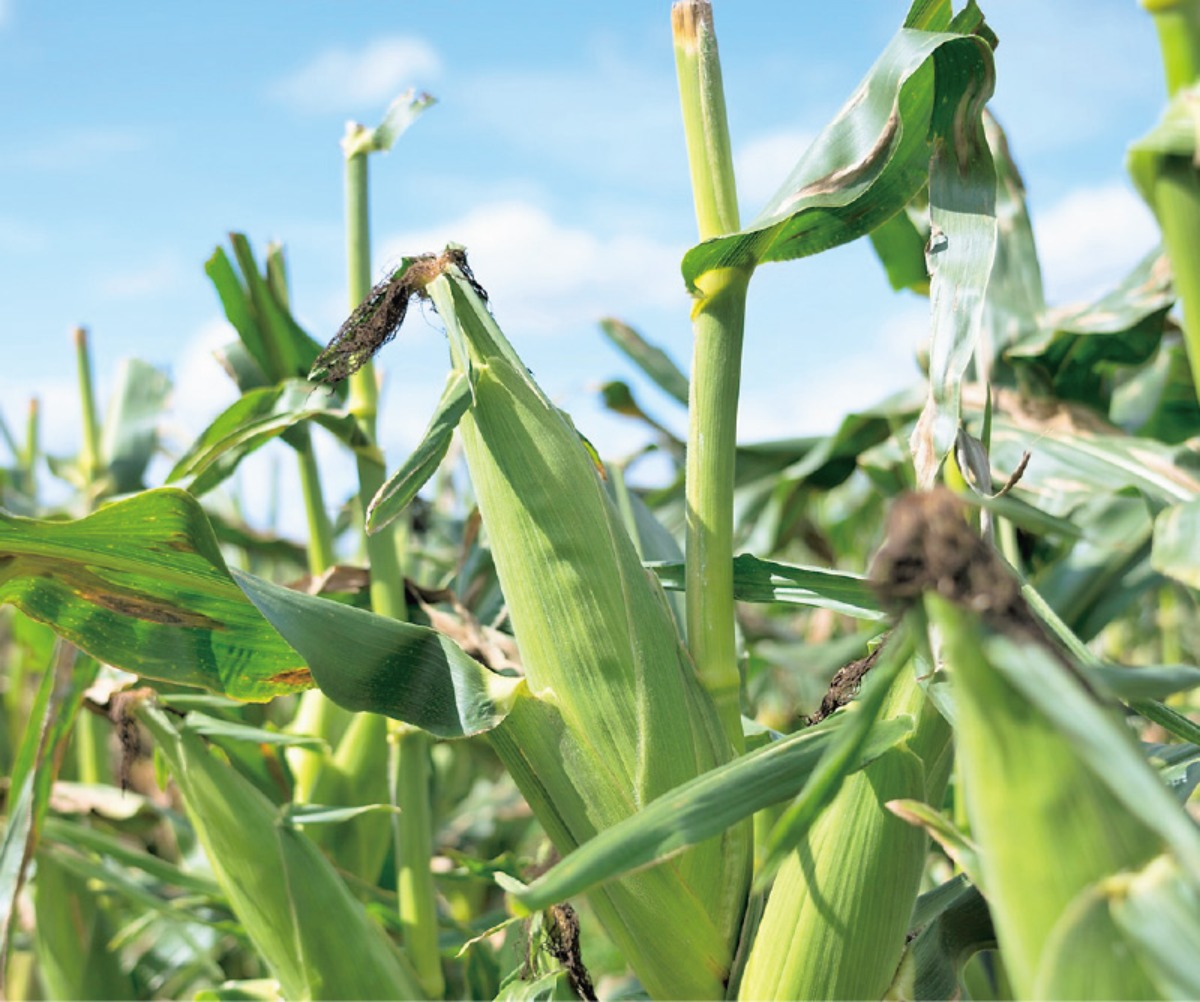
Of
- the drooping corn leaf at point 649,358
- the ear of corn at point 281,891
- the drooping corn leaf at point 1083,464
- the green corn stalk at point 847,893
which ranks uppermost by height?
the drooping corn leaf at point 649,358

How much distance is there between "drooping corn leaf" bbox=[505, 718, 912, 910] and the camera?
1.40ft

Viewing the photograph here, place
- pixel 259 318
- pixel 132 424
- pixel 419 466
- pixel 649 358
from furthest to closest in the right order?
pixel 132 424
pixel 649 358
pixel 259 318
pixel 419 466

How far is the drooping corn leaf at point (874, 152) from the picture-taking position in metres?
0.62

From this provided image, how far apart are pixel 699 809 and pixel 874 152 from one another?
37 cm

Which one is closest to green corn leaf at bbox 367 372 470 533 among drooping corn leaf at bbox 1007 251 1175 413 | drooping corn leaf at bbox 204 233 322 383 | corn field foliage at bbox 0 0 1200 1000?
corn field foliage at bbox 0 0 1200 1000

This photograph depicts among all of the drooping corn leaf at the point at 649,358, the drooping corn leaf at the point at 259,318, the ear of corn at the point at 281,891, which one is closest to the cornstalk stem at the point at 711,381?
the ear of corn at the point at 281,891

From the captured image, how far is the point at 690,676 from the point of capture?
0.64 m

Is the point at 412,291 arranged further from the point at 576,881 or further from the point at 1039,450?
the point at 1039,450

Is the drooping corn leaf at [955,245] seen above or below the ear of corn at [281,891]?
above

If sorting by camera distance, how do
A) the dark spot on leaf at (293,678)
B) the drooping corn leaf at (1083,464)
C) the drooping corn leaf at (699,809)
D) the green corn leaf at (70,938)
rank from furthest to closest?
the green corn leaf at (70,938) < the drooping corn leaf at (1083,464) < the dark spot on leaf at (293,678) < the drooping corn leaf at (699,809)

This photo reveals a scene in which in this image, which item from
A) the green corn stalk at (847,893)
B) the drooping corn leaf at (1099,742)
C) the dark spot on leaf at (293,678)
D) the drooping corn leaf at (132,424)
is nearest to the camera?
the drooping corn leaf at (1099,742)

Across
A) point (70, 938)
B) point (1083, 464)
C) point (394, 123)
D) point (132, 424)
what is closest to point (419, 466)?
point (394, 123)

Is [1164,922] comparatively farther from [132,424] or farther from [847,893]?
[132,424]

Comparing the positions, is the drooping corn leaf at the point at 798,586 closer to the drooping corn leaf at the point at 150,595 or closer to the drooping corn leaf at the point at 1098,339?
the drooping corn leaf at the point at 150,595
